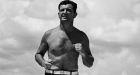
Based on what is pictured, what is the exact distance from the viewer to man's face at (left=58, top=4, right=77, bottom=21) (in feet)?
34.5

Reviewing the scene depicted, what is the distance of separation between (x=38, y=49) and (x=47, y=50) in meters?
0.27

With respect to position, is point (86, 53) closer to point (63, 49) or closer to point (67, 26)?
point (63, 49)

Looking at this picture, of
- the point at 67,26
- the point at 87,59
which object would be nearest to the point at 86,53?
the point at 87,59

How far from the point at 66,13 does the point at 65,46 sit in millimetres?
863

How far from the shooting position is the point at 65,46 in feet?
34.3

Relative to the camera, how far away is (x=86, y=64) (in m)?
10.6

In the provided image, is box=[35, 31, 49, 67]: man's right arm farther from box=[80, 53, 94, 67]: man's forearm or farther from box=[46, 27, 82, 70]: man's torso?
box=[80, 53, 94, 67]: man's forearm

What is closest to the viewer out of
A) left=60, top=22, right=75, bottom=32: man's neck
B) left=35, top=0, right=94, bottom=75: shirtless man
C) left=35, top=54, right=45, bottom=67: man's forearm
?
left=35, top=0, right=94, bottom=75: shirtless man

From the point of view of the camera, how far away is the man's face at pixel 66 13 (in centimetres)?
1052

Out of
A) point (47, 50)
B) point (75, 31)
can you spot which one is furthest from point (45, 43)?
point (75, 31)

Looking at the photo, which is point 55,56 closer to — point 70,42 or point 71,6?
point 70,42

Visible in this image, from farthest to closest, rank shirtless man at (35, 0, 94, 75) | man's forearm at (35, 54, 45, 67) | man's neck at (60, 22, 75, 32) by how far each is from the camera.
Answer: man's neck at (60, 22, 75, 32) → man's forearm at (35, 54, 45, 67) → shirtless man at (35, 0, 94, 75)

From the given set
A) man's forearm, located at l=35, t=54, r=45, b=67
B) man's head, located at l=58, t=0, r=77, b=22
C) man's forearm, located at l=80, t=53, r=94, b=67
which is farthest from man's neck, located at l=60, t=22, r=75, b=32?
man's forearm, located at l=35, t=54, r=45, b=67

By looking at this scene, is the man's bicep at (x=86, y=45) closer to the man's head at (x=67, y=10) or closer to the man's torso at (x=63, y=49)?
the man's torso at (x=63, y=49)
